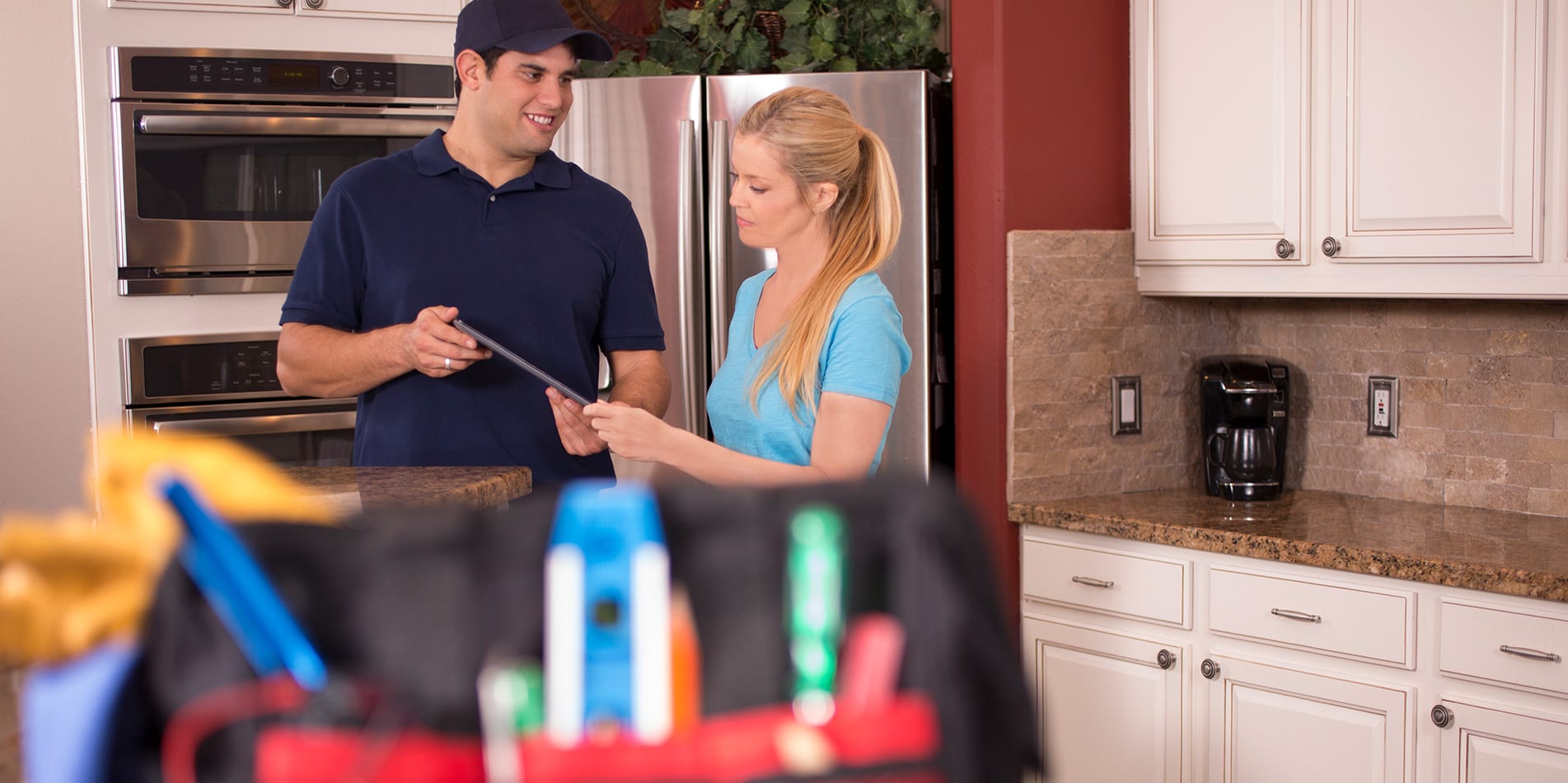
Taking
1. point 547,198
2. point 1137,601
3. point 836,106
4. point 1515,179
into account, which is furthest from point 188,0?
point 1515,179


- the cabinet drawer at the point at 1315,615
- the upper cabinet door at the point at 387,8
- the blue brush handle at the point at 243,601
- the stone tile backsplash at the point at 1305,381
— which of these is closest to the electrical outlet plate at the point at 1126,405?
the stone tile backsplash at the point at 1305,381

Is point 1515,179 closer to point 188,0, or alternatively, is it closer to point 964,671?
point 964,671

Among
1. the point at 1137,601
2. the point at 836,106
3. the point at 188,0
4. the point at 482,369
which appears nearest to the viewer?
the point at 836,106

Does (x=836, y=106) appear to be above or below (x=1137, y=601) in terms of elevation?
above

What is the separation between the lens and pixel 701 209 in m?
2.97

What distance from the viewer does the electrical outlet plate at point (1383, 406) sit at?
273cm

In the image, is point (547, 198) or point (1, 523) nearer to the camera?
point (1, 523)

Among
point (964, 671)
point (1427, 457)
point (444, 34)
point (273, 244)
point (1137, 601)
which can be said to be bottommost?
point (1137, 601)

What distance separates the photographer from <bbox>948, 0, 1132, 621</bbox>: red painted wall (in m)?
2.73

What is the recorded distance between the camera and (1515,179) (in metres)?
2.25

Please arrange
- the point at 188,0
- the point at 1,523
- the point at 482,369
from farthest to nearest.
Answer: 1. the point at 188,0
2. the point at 482,369
3. the point at 1,523

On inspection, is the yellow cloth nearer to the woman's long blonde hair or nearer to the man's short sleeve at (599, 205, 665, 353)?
the woman's long blonde hair

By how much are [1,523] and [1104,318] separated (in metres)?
2.55

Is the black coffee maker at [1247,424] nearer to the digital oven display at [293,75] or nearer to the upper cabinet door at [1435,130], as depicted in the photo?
the upper cabinet door at [1435,130]
